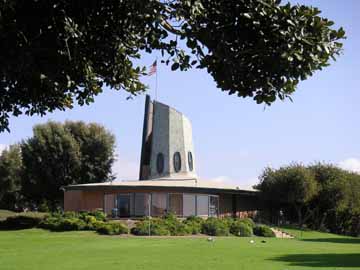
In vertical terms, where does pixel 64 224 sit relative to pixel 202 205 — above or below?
below

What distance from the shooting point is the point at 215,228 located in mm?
35750

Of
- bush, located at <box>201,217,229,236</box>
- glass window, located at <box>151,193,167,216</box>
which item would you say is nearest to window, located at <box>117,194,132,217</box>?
glass window, located at <box>151,193,167,216</box>

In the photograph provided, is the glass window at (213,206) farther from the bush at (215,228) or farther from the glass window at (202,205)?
the bush at (215,228)

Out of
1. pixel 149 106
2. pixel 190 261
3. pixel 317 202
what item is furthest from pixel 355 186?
pixel 190 261

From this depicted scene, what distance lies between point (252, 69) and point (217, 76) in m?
0.45

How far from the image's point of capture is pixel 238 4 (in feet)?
20.3

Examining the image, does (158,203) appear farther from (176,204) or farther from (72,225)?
(72,225)

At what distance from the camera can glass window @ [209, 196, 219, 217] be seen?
45406mm

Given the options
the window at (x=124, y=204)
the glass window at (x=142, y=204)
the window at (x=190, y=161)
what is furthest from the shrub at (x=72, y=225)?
the window at (x=190, y=161)

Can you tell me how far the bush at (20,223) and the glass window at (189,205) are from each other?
10.5m

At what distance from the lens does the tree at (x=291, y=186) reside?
4587 cm

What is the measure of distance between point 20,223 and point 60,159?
1863 cm

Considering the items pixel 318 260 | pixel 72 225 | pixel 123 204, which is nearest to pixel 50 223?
pixel 72 225

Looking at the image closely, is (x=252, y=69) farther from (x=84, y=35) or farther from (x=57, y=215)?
(x=57, y=215)
